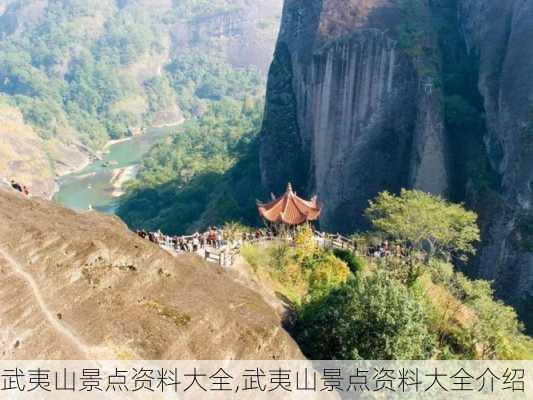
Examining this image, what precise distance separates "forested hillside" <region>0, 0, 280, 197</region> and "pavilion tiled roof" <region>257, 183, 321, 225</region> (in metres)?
80.2

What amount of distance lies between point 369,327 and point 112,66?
→ 15994cm

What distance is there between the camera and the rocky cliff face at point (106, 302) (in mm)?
9445

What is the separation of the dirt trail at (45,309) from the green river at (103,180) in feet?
183

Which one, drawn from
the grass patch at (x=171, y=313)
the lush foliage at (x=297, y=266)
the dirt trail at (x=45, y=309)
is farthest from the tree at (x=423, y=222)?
the dirt trail at (x=45, y=309)

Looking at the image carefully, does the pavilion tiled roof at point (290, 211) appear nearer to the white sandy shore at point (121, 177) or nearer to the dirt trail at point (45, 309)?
the dirt trail at point (45, 309)

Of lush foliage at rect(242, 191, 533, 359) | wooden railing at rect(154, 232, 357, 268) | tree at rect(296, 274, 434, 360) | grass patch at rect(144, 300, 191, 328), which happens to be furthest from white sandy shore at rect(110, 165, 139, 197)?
grass patch at rect(144, 300, 191, 328)

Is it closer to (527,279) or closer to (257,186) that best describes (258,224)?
(257,186)

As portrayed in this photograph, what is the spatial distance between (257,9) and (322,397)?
191 m

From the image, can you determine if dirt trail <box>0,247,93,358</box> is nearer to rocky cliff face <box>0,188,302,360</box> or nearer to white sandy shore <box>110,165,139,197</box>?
rocky cliff face <box>0,188,302,360</box>

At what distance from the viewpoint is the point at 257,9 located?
625 ft

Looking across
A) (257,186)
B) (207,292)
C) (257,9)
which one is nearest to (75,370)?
(207,292)

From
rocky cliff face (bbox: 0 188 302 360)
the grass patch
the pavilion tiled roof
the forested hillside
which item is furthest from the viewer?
the forested hillside

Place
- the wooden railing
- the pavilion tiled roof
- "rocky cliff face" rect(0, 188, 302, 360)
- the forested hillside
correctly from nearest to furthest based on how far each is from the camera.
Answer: "rocky cliff face" rect(0, 188, 302, 360), the wooden railing, the pavilion tiled roof, the forested hillside

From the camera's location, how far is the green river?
252ft
